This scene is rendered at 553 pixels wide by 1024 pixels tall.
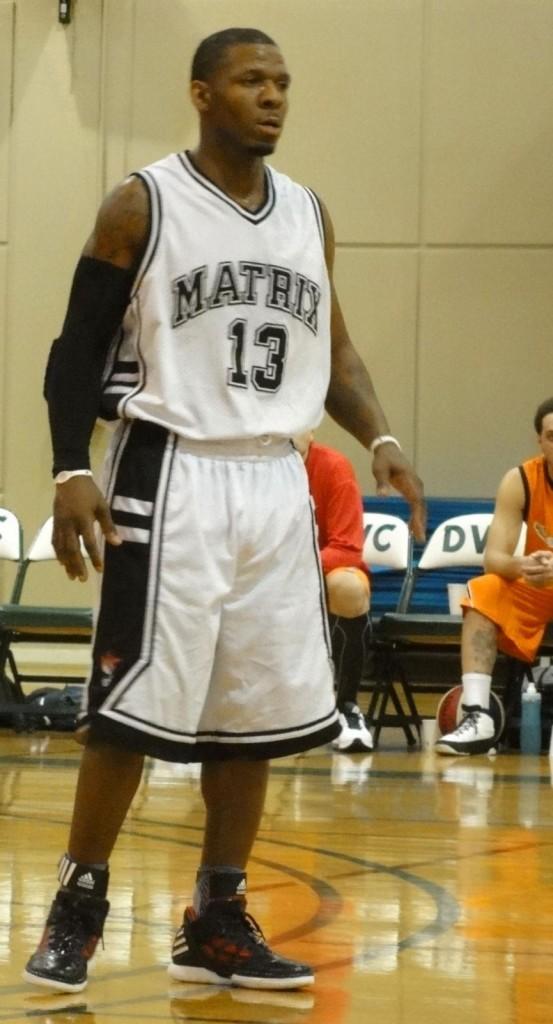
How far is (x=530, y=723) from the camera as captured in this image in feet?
21.4

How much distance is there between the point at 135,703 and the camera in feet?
8.14

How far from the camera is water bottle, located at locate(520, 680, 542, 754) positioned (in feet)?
21.4

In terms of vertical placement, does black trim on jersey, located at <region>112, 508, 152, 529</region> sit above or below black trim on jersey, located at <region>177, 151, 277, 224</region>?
below

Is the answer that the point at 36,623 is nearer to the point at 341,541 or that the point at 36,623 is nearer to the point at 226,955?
the point at 341,541

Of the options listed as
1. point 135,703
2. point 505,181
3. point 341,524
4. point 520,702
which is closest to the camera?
point 135,703

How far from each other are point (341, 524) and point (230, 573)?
3.68m

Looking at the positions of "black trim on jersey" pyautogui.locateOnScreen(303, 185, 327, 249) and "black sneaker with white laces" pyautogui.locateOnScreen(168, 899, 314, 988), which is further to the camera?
"black trim on jersey" pyautogui.locateOnScreen(303, 185, 327, 249)

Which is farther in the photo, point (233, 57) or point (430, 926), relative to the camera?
point (430, 926)

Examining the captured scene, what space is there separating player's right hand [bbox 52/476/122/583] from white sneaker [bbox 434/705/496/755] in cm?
391

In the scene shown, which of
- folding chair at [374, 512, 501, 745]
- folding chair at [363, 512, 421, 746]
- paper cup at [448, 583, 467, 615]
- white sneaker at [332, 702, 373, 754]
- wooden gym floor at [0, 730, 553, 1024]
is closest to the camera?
wooden gym floor at [0, 730, 553, 1024]

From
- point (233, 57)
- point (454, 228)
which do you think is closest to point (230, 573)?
point (233, 57)

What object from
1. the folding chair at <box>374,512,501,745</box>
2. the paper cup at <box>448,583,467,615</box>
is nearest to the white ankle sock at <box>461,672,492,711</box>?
the folding chair at <box>374,512,501,745</box>

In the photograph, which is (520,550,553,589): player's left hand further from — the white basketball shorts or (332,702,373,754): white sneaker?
the white basketball shorts

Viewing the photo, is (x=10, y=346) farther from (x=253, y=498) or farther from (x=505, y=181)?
(x=253, y=498)
